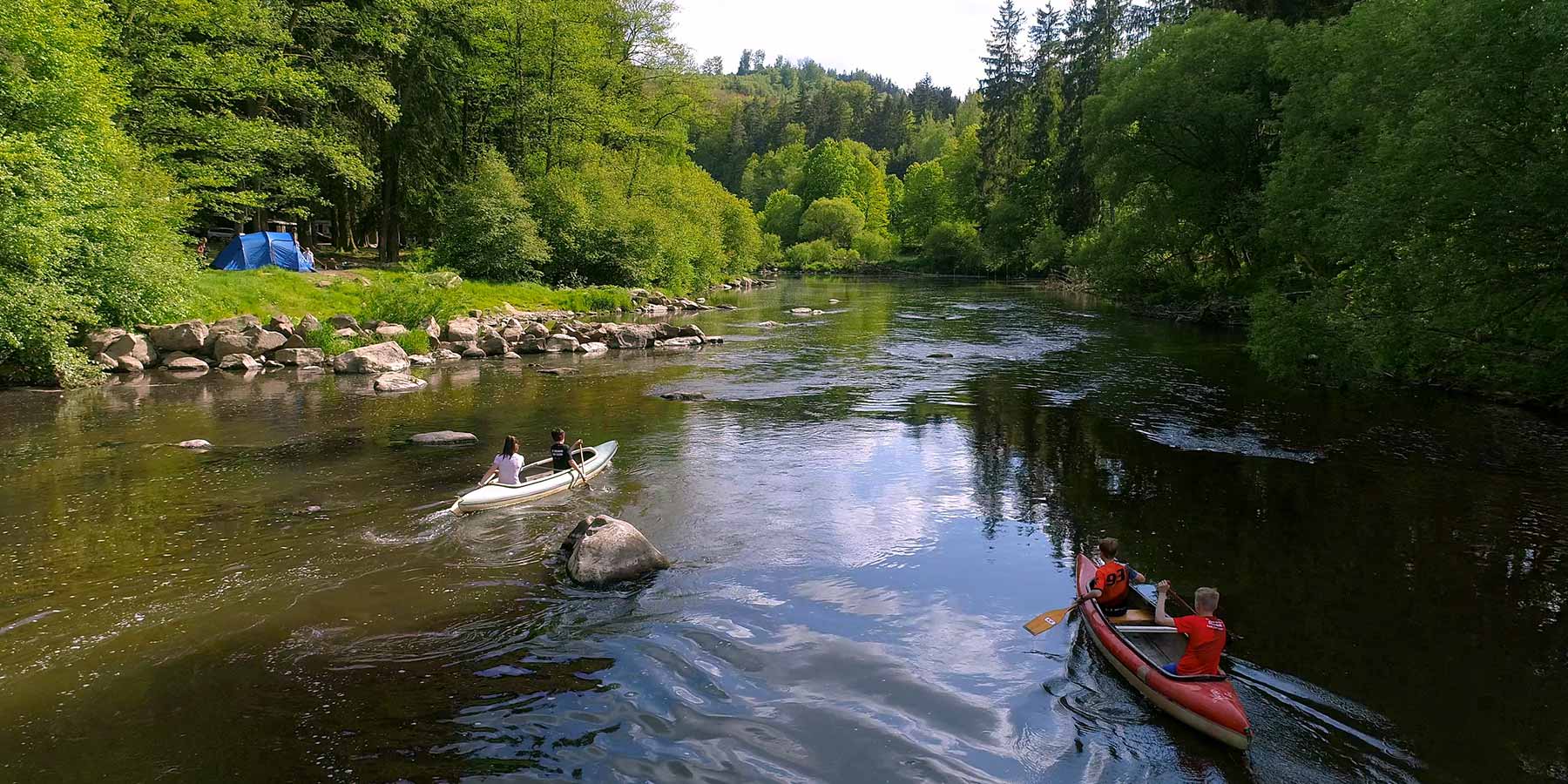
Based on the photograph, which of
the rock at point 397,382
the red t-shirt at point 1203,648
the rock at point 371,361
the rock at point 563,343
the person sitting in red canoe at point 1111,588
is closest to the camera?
the red t-shirt at point 1203,648

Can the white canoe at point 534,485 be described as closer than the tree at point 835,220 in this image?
Yes

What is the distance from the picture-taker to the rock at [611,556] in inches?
418

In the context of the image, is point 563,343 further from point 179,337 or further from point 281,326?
point 179,337

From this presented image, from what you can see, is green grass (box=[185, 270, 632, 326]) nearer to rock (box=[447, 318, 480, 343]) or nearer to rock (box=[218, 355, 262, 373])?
rock (box=[447, 318, 480, 343])

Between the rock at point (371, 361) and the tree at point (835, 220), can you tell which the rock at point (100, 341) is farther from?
the tree at point (835, 220)

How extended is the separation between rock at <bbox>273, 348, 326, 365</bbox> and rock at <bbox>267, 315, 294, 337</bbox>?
805 mm

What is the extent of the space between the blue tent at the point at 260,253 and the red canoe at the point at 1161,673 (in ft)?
116

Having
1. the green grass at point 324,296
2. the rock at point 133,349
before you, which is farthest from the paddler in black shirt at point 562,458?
the green grass at point 324,296

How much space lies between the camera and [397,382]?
2422 cm

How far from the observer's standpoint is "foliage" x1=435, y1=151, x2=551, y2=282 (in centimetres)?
4178

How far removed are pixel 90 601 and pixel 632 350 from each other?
2416cm

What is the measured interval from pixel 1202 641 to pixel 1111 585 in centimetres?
172

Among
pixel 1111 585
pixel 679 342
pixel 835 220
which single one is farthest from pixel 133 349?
pixel 835 220

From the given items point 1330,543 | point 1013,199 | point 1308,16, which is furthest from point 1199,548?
point 1013,199
